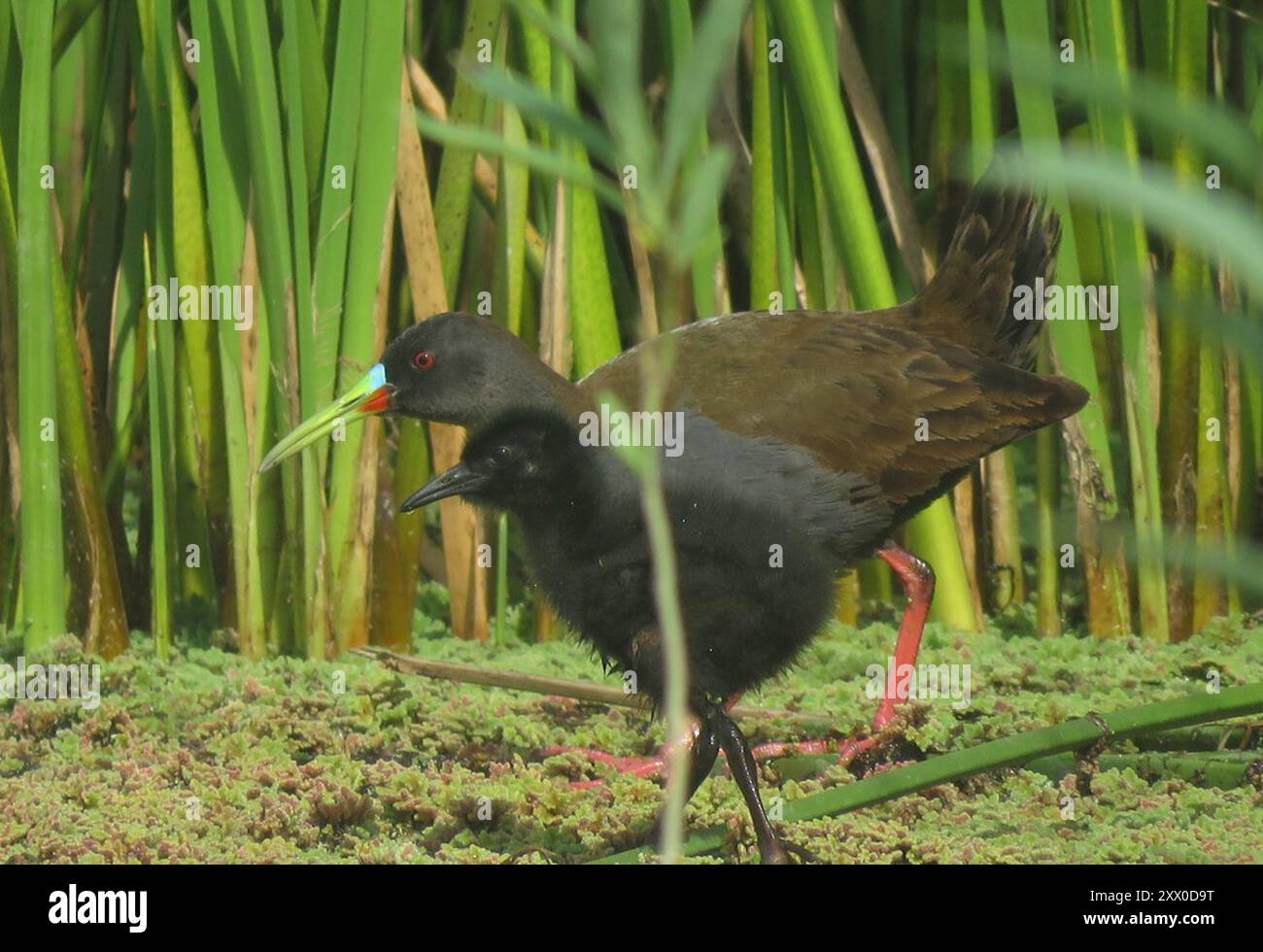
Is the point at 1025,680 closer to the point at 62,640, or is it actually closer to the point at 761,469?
the point at 761,469

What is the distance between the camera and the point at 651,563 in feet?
7.88

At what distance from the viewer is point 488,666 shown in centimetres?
348

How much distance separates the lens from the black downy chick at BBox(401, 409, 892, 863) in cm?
241

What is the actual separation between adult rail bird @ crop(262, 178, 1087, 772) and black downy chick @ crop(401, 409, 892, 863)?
429 mm

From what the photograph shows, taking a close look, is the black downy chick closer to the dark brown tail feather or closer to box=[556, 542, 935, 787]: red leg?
box=[556, 542, 935, 787]: red leg

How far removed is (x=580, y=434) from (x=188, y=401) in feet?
4.14
